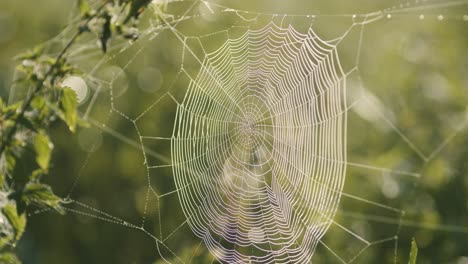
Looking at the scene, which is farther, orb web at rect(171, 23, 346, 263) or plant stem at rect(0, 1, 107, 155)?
orb web at rect(171, 23, 346, 263)

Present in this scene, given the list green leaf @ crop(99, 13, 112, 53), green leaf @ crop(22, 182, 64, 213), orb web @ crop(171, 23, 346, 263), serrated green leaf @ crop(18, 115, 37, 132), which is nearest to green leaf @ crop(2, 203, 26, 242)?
green leaf @ crop(22, 182, 64, 213)

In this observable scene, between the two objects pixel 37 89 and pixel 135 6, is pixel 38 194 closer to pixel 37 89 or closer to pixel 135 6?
pixel 37 89

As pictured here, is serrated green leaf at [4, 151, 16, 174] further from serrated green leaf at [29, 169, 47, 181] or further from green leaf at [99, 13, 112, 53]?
green leaf at [99, 13, 112, 53]

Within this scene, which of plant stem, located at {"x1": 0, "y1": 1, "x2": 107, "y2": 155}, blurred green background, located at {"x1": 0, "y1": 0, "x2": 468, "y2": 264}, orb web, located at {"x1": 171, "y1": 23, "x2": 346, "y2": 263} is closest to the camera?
plant stem, located at {"x1": 0, "y1": 1, "x2": 107, "y2": 155}

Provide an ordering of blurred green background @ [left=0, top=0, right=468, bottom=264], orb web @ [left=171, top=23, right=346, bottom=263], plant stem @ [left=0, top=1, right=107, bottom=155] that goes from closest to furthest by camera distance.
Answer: plant stem @ [left=0, top=1, right=107, bottom=155], orb web @ [left=171, top=23, right=346, bottom=263], blurred green background @ [left=0, top=0, right=468, bottom=264]

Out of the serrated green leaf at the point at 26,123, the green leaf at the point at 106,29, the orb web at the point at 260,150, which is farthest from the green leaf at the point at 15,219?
the orb web at the point at 260,150

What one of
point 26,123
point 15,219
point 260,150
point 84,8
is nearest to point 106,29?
point 84,8

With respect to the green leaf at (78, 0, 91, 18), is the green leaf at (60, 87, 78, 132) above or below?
below
